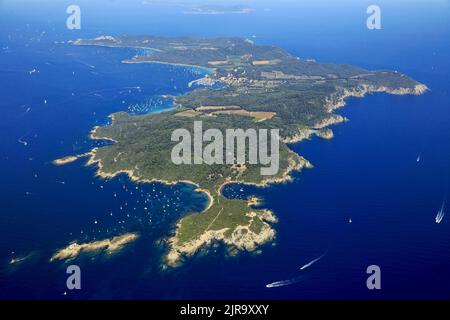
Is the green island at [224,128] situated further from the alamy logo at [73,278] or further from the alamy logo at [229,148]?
the alamy logo at [73,278]

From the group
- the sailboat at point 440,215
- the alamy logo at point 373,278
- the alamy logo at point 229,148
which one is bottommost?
the alamy logo at point 373,278

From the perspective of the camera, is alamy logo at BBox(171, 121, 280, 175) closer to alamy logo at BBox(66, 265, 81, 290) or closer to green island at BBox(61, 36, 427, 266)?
green island at BBox(61, 36, 427, 266)

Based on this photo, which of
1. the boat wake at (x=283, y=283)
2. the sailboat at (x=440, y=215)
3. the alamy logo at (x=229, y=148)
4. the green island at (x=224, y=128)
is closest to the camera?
the boat wake at (x=283, y=283)

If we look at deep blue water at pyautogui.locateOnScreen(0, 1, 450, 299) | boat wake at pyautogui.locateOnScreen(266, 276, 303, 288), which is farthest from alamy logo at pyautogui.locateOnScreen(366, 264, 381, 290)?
boat wake at pyautogui.locateOnScreen(266, 276, 303, 288)

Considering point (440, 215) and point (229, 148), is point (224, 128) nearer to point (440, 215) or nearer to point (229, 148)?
point (229, 148)

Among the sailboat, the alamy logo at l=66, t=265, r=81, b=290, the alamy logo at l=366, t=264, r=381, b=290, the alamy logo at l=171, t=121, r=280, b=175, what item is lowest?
the alamy logo at l=66, t=265, r=81, b=290

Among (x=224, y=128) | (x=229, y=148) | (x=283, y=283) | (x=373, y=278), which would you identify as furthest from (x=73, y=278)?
(x=224, y=128)

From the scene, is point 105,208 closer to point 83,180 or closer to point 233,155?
point 83,180

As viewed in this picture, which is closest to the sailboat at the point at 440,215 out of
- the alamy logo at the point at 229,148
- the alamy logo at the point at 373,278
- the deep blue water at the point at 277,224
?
the deep blue water at the point at 277,224

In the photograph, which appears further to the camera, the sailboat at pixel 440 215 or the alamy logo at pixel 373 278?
the sailboat at pixel 440 215
